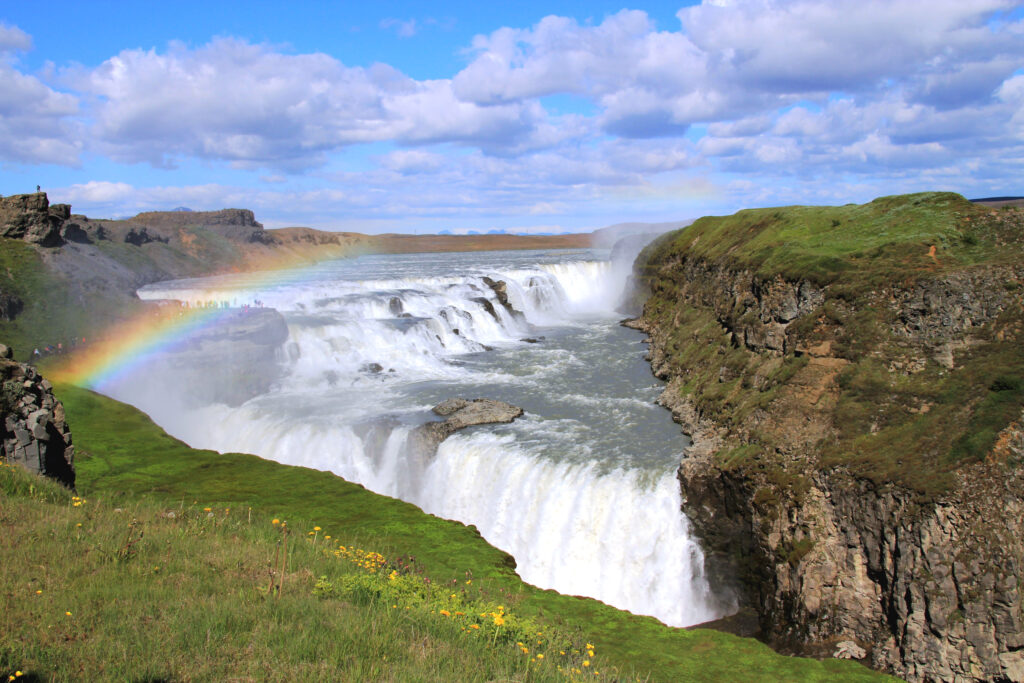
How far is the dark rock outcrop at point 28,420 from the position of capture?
12.2 m

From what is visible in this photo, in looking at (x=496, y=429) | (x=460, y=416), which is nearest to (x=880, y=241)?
(x=496, y=429)

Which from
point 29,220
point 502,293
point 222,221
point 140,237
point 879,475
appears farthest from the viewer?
point 222,221

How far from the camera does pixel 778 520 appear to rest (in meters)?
17.2

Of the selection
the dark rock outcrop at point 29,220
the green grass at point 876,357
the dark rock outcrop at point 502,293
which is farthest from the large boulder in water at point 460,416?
the dark rock outcrop at point 29,220

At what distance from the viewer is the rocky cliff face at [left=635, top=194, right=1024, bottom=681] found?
13.7 m

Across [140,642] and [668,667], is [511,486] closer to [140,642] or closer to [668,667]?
[668,667]

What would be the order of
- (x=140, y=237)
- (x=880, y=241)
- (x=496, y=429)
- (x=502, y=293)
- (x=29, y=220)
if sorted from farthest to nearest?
1. (x=140, y=237)
2. (x=502, y=293)
3. (x=29, y=220)
4. (x=496, y=429)
5. (x=880, y=241)

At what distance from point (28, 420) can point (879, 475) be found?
62.1ft

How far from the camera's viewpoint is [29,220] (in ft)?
143

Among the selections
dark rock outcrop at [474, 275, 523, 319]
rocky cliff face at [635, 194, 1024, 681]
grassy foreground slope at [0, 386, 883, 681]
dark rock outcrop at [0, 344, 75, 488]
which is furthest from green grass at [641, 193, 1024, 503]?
dark rock outcrop at [474, 275, 523, 319]

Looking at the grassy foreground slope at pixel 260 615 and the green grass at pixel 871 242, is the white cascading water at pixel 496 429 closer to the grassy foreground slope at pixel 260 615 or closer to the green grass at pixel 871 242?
the grassy foreground slope at pixel 260 615

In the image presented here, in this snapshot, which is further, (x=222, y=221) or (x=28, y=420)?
(x=222, y=221)

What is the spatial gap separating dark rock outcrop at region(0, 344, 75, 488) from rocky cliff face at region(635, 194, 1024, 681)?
52.8ft

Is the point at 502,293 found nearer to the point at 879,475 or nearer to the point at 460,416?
the point at 460,416
